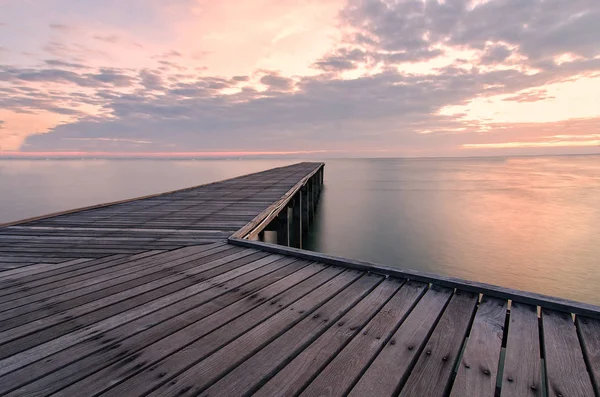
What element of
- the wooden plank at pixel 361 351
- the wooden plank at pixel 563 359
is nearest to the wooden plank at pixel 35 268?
the wooden plank at pixel 361 351

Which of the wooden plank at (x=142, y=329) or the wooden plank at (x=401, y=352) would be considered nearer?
the wooden plank at (x=401, y=352)

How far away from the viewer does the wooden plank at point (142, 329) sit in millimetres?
1993

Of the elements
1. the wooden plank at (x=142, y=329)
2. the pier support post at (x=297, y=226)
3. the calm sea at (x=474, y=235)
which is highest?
the wooden plank at (x=142, y=329)

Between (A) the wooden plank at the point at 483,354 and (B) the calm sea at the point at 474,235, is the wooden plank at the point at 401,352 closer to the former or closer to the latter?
(A) the wooden plank at the point at 483,354

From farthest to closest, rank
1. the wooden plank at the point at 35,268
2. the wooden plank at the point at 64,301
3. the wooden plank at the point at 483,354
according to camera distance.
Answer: the wooden plank at the point at 35,268 → the wooden plank at the point at 64,301 → the wooden plank at the point at 483,354

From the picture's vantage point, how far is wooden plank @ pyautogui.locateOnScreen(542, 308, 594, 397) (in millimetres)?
1843

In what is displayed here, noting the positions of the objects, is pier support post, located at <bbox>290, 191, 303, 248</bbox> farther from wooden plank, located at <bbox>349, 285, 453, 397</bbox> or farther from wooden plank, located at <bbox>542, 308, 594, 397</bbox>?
wooden plank, located at <bbox>542, 308, 594, 397</bbox>

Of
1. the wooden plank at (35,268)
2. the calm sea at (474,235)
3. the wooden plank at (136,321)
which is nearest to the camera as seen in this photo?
the wooden plank at (136,321)

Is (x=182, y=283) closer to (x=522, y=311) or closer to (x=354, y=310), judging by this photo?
(x=354, y=310)

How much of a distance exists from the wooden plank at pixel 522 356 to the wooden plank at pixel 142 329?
186 cm

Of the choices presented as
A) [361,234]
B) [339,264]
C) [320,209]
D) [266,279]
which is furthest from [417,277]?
[320,209]

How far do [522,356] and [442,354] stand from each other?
0.52 m

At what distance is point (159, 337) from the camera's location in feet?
7.85

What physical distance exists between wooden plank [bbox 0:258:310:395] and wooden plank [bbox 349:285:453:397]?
1.21 meters
